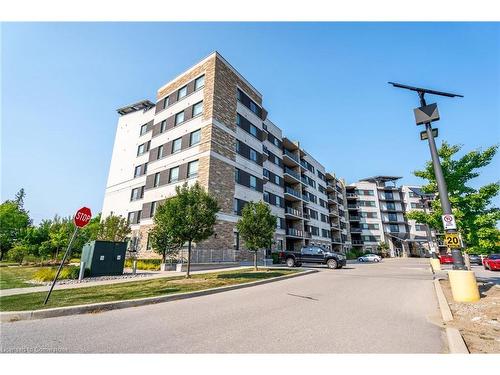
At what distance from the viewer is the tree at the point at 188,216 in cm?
1316

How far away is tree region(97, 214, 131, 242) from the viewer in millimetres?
24750

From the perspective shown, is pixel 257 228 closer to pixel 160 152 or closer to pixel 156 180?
pixel 156 180

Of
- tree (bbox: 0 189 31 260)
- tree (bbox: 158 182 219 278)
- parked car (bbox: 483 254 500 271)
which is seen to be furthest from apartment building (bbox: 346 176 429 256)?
tree (bbox: 0 189 31 260)

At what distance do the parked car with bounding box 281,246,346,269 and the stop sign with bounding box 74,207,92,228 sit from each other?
19131 mm

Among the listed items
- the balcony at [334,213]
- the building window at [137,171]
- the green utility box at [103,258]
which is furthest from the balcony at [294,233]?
the green utility box at [103,258]

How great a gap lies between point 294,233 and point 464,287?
93.6 feet

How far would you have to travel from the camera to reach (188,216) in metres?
13.3

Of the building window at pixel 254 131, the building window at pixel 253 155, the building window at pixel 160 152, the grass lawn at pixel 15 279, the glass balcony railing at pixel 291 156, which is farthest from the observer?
the glass balcony railing at pixel 291 156

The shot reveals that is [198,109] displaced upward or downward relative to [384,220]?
upward

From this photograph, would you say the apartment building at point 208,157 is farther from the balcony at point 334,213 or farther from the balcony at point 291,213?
the balcony at point 334,213

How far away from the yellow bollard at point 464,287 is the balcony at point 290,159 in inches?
1229

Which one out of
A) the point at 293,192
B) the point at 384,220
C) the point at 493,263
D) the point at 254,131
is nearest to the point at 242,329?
the point at 254,131

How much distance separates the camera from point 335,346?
415 centimetres
